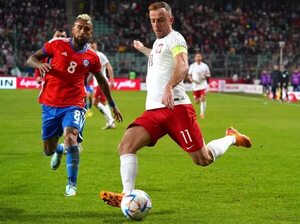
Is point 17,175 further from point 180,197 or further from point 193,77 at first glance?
point 193,77

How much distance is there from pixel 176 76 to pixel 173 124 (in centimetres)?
63

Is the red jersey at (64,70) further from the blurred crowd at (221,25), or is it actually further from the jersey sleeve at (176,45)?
the blurred crowd at (221,25)

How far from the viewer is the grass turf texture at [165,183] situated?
8.09 metres

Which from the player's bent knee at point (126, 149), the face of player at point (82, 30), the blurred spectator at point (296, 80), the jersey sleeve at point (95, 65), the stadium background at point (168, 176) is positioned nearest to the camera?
the player's bent knee at point (126, 149)

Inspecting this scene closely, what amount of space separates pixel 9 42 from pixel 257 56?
62.8 ft

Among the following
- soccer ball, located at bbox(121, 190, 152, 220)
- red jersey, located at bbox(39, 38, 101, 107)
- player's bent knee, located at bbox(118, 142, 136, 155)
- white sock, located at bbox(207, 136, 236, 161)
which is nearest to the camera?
soccer ball, located at bbox(121, 190, 152, 220)

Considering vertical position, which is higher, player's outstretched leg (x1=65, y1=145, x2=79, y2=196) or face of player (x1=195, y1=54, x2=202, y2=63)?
player's outstretched leg (x1=65, y1=145, x2=79, y2=196)

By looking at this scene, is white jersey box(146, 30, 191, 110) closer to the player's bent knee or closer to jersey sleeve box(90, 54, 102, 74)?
the player's bent knee

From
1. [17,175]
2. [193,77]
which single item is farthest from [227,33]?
[17,175]

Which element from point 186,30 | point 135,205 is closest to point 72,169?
point 135,205

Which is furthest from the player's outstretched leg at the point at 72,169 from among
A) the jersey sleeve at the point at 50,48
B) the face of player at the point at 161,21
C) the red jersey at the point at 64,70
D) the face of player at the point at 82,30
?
the face of player at the point at 161,21

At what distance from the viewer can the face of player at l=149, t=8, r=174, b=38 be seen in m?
8.12

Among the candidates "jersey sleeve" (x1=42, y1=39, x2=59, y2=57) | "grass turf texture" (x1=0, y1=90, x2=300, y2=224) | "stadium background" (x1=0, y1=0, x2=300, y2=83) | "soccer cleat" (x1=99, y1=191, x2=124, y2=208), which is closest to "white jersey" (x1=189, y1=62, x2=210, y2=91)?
"grass turf texture" (x1=0, y1=90, x2=300, y2=224)

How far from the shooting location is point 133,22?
2341 inches
